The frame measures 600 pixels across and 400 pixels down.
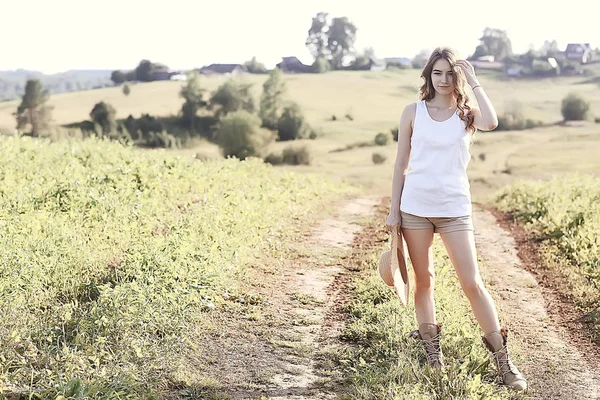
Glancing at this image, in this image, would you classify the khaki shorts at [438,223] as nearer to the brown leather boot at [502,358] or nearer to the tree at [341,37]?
the brown leather boot at [502,358]

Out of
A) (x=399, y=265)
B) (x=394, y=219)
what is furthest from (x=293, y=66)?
(x=394, y=219)

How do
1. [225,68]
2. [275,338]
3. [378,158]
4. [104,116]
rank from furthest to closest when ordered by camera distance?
[225,68]
[104,116]
[378,158]
[275,338]

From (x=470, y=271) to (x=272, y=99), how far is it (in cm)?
5550

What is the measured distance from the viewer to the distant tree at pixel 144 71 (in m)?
87.1

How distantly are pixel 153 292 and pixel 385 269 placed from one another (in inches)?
83.6

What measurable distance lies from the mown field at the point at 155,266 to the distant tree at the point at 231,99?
143 ft

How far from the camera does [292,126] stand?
55.2m

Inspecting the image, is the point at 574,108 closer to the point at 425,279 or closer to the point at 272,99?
the point at 272,99

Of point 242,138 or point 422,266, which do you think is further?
point 242,138

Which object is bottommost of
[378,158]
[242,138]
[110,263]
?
[378,158]

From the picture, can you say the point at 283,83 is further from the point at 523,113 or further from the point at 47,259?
the point at 47,259

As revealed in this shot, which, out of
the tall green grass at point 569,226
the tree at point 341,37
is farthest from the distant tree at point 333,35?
the tall green grass at point 569,226

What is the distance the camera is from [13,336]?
5391mm

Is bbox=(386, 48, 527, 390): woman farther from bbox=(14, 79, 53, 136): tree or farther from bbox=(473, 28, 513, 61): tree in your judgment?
bbox=(473, 28, 513, 61): tree
